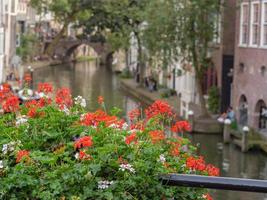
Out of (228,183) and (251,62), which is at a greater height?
(228,183)

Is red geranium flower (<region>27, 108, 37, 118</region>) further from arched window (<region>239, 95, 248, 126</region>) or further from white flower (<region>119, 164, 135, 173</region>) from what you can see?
arched window (<region>239, 95, 248, 126</region>)

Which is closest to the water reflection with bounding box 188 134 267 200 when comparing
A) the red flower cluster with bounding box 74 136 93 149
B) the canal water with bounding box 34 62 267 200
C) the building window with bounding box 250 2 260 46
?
the canal water with bounding box 34 62 267 200

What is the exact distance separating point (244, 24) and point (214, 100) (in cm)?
518

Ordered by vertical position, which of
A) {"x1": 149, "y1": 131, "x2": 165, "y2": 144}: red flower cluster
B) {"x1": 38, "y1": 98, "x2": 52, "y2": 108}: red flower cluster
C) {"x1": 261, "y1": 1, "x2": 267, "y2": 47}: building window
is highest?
{"x1": 261, "y1": 1, "x2": 267, "y2": 47}: building window

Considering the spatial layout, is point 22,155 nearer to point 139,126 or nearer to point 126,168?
point 126,168

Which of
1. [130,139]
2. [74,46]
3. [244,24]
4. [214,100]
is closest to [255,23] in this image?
[244,24]

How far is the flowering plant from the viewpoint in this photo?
16.2ft

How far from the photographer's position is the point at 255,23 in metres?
36.0

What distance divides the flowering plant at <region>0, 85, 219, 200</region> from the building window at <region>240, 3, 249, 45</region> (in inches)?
1243

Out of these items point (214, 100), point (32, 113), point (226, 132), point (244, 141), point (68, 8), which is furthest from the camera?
point (68, 8)

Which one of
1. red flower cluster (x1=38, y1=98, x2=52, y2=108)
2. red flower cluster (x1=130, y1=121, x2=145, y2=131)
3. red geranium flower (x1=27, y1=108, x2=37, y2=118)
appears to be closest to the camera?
red geranium flower (x1=27, y1=108, x2=37, y2=118)

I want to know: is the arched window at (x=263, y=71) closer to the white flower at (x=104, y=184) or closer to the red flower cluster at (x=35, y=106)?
the red flower cluster at (x=35, y=106)

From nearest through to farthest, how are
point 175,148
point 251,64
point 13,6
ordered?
1. point 175,148
2. point 251,64
3. point 13,6

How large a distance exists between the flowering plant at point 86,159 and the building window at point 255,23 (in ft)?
99.0
